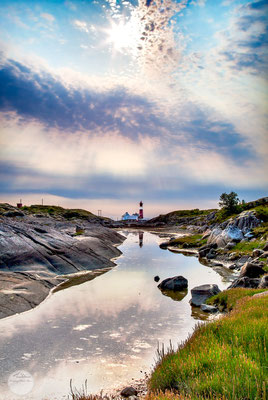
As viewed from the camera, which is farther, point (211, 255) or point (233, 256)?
point (211, 255)

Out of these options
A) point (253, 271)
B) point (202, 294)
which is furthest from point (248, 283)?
point (253, 271)

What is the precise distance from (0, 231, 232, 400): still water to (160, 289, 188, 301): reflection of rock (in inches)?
13.0

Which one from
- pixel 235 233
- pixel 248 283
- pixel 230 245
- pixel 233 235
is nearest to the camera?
pixel 248 283

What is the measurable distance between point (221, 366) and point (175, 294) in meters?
15.9

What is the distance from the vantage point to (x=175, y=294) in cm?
2238

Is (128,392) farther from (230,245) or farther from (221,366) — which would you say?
(230,245)

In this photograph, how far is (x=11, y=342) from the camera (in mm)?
12812

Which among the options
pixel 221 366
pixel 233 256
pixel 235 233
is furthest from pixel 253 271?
pixel 235 233

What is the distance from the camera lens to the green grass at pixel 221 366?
18.9 feet

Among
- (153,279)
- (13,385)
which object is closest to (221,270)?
(153,279)

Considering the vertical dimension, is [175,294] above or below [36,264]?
below

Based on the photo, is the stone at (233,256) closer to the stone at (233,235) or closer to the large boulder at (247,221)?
the stone at (233,235)

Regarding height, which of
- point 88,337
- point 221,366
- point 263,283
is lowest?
point 88,337

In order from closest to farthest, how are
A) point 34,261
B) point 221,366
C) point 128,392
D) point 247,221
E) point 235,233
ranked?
point 221,366, point 128,392, point 34,261, point 235,233, point 247,221
